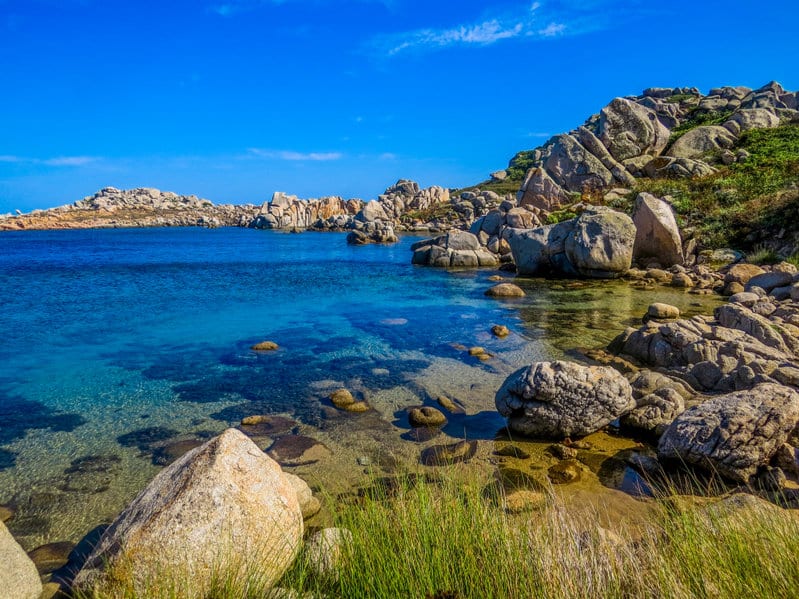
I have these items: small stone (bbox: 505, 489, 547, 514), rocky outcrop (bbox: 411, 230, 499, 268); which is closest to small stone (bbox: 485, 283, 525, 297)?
rocky outcrop (bbox: 411, 230, 499, 268)

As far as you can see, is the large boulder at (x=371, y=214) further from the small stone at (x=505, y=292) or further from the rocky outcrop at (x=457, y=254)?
the small stone at (x=505, y=292)

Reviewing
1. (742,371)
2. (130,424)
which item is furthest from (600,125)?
(130,424)

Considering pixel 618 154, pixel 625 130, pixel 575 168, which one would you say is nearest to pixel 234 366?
pixel 575 168

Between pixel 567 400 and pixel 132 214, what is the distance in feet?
548

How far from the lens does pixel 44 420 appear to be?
→ 10.4 m

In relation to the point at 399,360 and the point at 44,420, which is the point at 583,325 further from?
the point at 44,420

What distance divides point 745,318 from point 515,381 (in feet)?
27.1

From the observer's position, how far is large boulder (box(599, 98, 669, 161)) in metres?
50.9

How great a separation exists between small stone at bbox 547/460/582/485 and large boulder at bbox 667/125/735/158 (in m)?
54.0

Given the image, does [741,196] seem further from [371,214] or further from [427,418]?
[371,214]

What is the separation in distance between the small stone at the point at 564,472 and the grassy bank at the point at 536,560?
280 centimetres

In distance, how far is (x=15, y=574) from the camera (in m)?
5.04

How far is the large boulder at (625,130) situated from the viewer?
5091cm

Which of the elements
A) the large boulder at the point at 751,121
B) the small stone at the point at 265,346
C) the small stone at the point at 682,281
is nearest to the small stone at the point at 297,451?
the small stone at the point at 265,346
